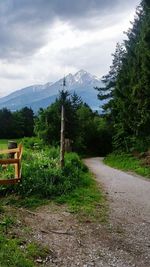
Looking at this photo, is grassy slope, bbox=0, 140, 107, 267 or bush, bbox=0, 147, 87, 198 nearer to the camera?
grassy slope, bbox=0, 140, 107, 267

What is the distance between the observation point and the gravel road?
886cm

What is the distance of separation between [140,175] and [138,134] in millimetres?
9343

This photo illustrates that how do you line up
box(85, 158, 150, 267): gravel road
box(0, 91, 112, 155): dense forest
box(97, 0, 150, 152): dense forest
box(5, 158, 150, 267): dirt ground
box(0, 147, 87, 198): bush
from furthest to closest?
1. box(0, 91, 112, 155): dense forest
2. box(97, 0, 150, 152): dense forest
3. box(0, 147, 87, 198): bush
4. box(85, 158, 150, 267): gravel road
5. box(5, 158, 150, 267): dirt ground

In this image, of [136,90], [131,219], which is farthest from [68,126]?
[131,219]

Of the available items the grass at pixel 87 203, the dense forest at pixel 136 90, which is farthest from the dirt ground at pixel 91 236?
the dense forest at pixel 136 90

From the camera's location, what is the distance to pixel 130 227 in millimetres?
11141

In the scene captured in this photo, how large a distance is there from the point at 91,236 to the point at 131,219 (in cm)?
244

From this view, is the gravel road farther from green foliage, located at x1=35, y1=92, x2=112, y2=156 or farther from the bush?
green foliage, located at x1=35, y1=92, x2=112, y2=156

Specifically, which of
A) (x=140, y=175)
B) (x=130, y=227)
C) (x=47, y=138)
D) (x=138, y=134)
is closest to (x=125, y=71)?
(x=138, y=134)

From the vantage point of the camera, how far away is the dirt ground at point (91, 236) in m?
8.33

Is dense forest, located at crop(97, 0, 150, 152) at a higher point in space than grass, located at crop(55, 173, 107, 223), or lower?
higher

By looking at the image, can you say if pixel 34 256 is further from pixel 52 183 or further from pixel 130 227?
pixel 52 183

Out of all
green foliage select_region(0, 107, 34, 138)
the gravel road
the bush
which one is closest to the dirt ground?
the gravel road

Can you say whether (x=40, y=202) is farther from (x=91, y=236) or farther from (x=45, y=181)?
(x=91, y=236)
